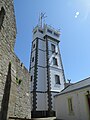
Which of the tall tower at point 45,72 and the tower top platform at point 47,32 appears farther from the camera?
the tower top platform at point 47,32

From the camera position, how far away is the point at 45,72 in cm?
2023

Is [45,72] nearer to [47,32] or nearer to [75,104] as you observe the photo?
[47,32]

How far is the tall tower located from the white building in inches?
200

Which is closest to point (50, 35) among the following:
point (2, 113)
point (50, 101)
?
point (50, 101)

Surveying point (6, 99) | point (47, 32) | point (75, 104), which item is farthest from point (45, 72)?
point (6, 99)

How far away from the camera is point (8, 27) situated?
15.7 feet

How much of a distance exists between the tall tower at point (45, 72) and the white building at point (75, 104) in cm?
507

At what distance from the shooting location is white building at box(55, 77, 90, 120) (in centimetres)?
1000

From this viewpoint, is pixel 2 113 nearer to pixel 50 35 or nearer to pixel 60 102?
→ pixel 60 102

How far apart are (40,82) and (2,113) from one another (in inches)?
610

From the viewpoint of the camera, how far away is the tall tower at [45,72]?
17578mm

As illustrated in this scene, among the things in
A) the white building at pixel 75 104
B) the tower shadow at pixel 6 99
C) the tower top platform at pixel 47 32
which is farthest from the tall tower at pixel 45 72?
the tower shadow at pixel 6 99

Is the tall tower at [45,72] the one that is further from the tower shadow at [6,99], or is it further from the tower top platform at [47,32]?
the tower shadow at [6,99]

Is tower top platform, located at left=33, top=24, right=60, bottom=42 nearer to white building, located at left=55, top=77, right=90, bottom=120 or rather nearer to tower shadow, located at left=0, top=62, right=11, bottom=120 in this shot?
white building, located at left=55, top=77, right=90, bottom=120
